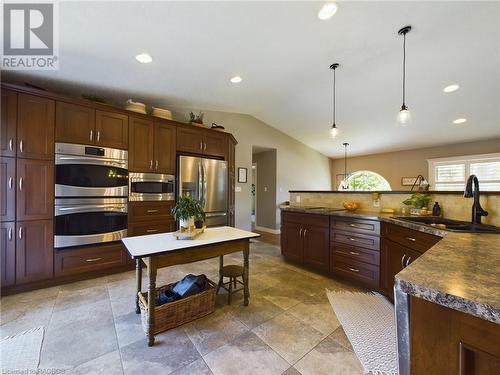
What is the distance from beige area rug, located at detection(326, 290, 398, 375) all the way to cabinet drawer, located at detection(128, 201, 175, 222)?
2517 millimetres

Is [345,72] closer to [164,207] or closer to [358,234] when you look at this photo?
[358,234]

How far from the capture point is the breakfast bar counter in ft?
5.18

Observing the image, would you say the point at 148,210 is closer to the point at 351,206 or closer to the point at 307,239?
the point at 307,239

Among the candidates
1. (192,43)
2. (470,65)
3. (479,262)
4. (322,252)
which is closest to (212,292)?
(322,252)

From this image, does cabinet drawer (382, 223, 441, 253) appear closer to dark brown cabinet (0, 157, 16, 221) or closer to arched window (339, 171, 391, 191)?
dark brown cabinet (0, 157, 16, 221)

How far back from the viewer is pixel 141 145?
10.3 ft

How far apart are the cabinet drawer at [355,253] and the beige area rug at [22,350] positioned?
2.86m

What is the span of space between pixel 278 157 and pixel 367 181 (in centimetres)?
370

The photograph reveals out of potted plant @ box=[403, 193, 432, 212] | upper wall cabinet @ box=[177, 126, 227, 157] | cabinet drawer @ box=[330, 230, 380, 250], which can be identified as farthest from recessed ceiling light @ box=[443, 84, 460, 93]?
upper wall cabinet @ box=[177, 126, 227, 157]

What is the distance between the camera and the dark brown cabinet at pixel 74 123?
8.31 feet

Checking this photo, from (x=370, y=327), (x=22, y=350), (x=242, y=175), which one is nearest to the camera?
(x=22, y=350)

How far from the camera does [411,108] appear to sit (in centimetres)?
397

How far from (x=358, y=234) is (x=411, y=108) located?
Answer: 301 cm

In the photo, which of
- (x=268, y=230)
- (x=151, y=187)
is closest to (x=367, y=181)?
(x=268, y=230)
